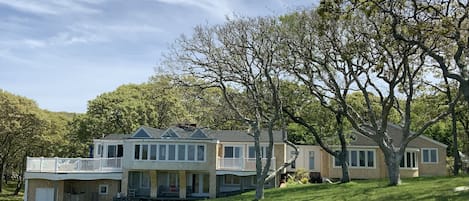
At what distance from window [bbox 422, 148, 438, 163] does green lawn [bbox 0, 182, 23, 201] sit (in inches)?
1444

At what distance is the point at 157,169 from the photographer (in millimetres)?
35281

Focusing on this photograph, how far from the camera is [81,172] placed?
34.7m

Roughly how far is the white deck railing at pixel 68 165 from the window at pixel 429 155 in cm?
2450

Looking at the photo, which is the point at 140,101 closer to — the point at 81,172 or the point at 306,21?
the point at 81,172

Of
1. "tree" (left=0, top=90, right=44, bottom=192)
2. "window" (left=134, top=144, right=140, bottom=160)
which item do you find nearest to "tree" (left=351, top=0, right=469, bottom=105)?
"window" (left=134, top=144, right=140, bottom=160)

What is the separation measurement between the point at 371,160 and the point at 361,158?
0.78 meters

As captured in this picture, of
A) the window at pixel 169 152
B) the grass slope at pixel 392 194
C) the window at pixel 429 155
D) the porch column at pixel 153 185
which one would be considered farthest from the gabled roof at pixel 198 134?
the window at pixel 429 155

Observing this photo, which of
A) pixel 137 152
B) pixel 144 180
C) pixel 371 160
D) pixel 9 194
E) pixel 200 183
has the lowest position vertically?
pixel 9 194

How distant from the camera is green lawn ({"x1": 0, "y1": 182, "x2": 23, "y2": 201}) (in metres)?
46.7

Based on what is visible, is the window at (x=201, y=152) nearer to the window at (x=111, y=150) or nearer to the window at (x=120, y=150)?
the window at (x=120, y=150)

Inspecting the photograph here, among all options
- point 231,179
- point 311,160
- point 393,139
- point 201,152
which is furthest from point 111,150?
point 393,139

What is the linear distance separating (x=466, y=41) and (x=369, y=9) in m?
4.47

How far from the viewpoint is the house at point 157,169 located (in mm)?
34844

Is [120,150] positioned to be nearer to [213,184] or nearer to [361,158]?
[213,184]
